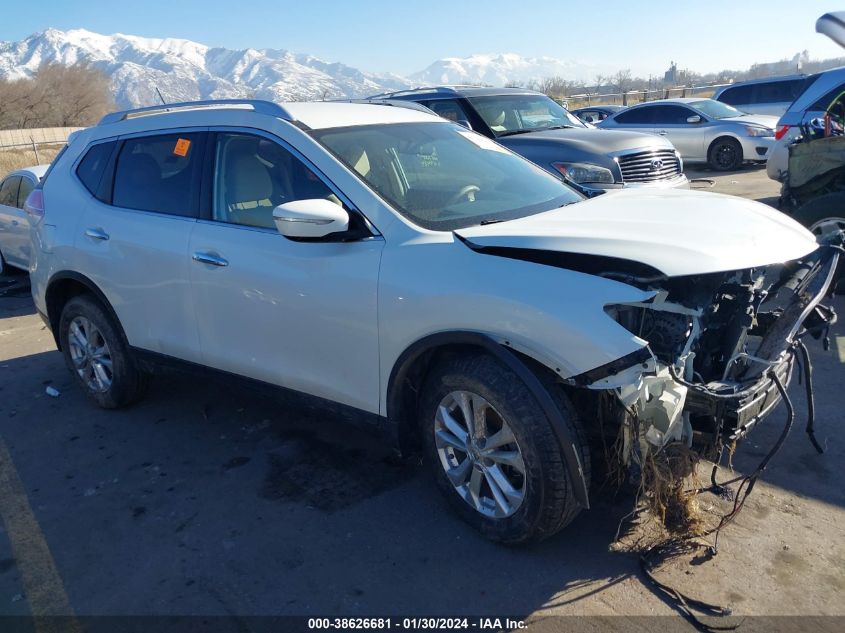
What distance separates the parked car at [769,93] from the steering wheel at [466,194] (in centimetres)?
1696

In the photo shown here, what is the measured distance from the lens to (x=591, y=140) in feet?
28.0

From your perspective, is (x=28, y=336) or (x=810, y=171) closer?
(x=810, y=171)

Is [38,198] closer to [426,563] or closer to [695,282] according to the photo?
[426,563]

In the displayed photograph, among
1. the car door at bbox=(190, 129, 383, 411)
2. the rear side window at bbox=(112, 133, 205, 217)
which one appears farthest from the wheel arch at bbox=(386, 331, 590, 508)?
the rear side window at bbox=(112, 133, 205, 217)

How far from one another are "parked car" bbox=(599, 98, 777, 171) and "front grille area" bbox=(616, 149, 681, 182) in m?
5.88

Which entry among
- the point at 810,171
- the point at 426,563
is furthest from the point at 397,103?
the point at 810,171

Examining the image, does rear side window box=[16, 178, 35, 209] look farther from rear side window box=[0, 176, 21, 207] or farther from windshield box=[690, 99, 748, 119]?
windshield box=[690, 99, 748, 119]

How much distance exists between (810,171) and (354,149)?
5.01 meters

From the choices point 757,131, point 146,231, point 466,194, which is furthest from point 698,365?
point 757,131

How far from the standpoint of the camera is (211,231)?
3994mm

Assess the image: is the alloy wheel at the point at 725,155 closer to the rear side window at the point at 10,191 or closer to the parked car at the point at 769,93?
the parked car at the point at 769,93

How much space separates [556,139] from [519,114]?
1142 mm

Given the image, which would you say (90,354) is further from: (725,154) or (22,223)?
(725,154)

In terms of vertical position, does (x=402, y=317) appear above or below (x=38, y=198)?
below
